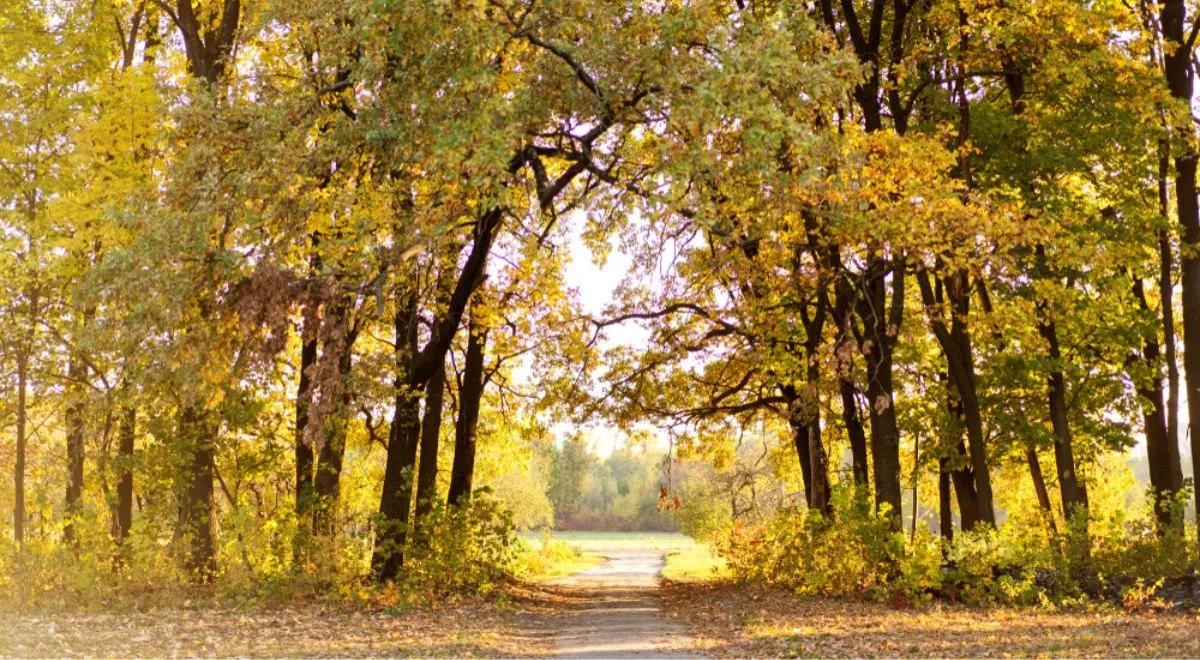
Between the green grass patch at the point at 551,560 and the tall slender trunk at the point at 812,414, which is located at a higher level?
the tall slender trunk at the point at 812,414

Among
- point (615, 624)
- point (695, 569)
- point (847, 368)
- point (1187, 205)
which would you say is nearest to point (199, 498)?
point (615, 624)

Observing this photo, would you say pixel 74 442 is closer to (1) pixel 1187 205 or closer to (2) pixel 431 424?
(2) pixel 431 424

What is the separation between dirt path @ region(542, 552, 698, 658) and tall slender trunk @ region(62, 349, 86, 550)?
9283 mm

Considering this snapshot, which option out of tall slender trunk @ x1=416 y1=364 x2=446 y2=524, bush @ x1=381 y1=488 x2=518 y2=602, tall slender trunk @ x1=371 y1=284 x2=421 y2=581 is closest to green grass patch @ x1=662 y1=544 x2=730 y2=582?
tall slender trunk @ x1=416 y1=364 x2=446 y2=524

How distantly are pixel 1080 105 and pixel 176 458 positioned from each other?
17650 mm

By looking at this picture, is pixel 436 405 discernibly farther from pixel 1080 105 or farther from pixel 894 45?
pixel 1080 105

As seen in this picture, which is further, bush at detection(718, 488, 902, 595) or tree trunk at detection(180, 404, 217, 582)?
tree trunk at detection(180, 404, 217, 582)

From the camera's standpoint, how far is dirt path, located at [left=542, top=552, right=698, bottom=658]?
1302cm

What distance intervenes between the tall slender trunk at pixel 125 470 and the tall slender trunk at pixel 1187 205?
58.4ft

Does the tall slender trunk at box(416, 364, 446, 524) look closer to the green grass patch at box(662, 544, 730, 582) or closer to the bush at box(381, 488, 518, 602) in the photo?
the bush at box(381, 488, 518, 602)

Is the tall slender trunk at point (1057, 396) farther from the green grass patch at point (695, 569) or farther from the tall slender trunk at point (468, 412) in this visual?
the tall slender trunk at point (468, 412)

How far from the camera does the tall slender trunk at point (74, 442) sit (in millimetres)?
20016

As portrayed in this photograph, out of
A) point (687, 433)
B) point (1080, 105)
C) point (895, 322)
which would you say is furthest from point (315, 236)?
point (1080, 105)

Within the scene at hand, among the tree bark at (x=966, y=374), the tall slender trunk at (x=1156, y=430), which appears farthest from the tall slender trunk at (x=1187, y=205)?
the tall slender trunk at (x=1156, y=430)
